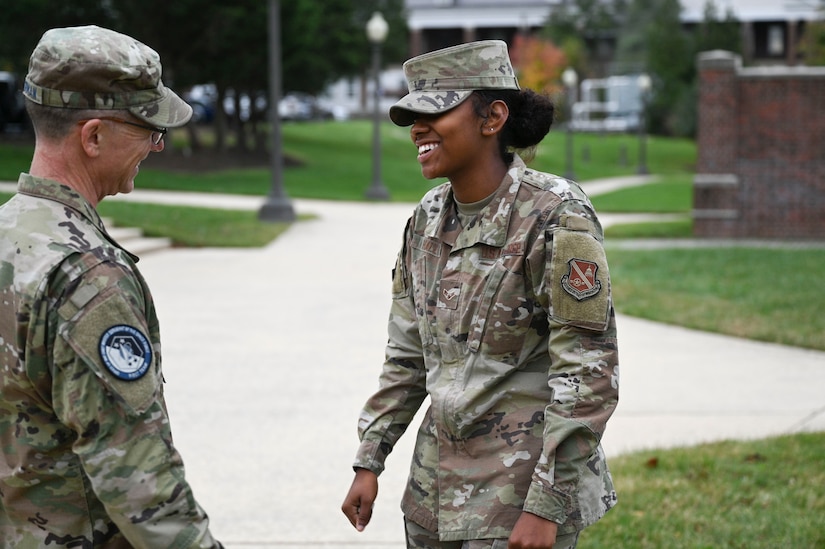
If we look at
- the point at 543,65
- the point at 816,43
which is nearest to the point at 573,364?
the point at 816,43

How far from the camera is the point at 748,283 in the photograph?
12180 millimetres

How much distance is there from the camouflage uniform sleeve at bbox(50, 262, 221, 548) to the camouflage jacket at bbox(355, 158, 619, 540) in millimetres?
819

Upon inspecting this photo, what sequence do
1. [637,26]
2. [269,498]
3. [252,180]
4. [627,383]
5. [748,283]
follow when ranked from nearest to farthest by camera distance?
[269,498] < [627,383] < [748,283] < [252,180] < [637,26]

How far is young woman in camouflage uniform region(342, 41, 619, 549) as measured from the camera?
2.56 m

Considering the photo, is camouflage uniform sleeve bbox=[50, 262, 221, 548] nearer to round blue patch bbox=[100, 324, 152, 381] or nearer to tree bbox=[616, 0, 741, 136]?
round blue patch bbox=[100, 324, 152, 381]

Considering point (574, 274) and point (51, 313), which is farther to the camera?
point (574, 274)

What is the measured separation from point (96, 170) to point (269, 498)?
11.0 ft

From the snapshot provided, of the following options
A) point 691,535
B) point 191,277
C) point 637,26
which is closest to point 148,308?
point 691,535

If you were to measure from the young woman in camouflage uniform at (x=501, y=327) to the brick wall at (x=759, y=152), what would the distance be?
15.8 metres

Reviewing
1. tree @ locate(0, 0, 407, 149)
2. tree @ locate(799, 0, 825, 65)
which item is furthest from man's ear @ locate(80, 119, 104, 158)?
tree @ locate(799, 0, 825, 65)

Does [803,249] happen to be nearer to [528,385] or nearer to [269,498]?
[269,498]

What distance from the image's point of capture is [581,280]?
8.40ft

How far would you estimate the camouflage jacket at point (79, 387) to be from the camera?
2057 millimetres

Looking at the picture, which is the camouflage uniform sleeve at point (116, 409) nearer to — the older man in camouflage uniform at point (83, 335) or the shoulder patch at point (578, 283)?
the older man in camouflage uniform at point (83, 335)
